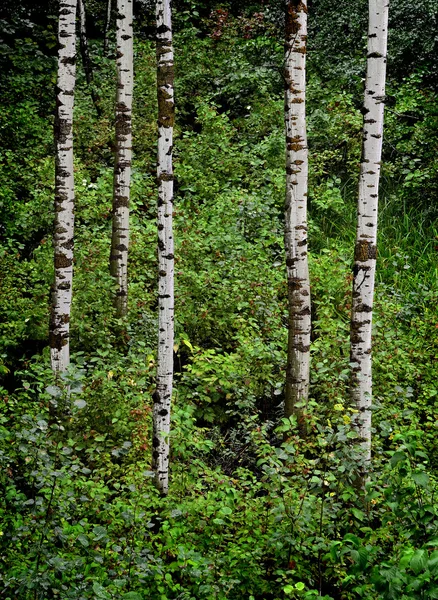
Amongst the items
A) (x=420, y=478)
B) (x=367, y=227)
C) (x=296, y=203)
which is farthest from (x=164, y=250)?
(x=420, y=478)

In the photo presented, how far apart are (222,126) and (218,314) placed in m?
6.73

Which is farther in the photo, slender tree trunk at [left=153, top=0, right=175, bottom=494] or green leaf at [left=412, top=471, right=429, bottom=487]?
slender tree trunk at [left=153, top=0, right=175, bottom=494]

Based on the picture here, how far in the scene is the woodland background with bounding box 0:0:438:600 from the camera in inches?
181

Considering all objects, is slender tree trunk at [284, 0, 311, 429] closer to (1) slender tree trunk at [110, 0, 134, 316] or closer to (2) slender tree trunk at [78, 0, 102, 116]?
(1) slender tree trunk at [110, 0, 134, 316]

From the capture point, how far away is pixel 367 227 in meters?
6.20

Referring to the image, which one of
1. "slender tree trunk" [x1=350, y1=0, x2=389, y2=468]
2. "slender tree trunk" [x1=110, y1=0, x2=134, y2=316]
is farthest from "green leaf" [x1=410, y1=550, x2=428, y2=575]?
"slender tree trunk" [x1=110, y1=0, x2=134, y2=316]

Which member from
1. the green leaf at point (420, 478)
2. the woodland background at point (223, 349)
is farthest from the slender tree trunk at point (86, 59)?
the green leaf at point (420, 478)

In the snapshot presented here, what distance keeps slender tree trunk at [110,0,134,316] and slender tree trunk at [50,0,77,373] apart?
2.25 meters

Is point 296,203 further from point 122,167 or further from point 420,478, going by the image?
point 122,167

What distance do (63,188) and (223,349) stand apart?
3827 millimetres

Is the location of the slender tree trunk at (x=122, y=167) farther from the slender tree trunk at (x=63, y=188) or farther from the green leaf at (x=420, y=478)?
the green leaf at (x=420, y=478)

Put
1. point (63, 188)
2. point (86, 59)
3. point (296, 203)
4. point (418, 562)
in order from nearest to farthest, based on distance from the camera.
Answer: point (418, 562)
point (296, 203)
point (63, 188)
point (86, 59)

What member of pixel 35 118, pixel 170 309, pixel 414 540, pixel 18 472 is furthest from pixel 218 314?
pixel 35 118

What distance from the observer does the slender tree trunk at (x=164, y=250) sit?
5.88 meters
